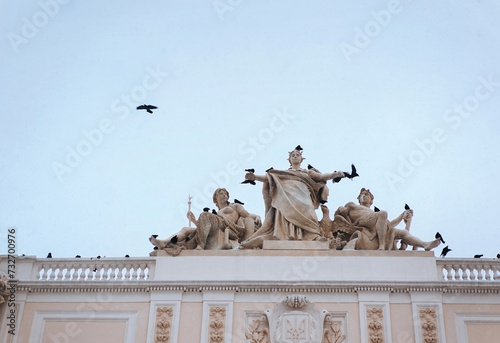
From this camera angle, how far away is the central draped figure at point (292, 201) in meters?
20.9

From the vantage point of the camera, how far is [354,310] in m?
19.6

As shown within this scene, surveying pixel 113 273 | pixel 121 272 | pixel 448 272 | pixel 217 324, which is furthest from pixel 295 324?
pixel 113 273

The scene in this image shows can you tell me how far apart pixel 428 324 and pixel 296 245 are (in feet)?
10.1

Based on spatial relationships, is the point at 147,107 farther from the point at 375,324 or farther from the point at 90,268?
the point at 375,324

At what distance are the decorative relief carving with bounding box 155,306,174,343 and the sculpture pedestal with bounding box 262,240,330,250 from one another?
93.2 inches

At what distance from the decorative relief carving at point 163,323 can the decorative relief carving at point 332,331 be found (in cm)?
294

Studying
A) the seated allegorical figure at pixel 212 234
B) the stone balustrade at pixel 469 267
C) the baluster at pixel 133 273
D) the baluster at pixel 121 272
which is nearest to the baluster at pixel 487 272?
the stone balustrade at pixel 469 267

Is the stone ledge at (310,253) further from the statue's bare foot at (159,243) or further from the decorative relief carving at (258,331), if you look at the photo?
the decorative relief carving at (258,331)

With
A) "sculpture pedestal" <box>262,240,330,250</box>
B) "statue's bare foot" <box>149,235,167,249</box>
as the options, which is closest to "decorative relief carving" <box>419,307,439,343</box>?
"sculpture pedestal" <box>262,240,330,250</box>

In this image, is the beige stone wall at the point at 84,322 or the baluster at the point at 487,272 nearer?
the beige stone wall at the point at 84,322

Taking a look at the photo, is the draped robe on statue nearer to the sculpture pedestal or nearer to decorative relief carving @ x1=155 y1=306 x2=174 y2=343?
the sculpture pedestal

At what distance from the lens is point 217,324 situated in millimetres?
19438

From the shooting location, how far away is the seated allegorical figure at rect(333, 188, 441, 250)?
67.7ft

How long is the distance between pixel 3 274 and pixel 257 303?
5.01m
